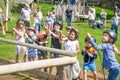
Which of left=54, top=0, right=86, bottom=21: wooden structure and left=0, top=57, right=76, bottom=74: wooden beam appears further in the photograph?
left=54, top=0, right=86, bottom=21: wooden structure

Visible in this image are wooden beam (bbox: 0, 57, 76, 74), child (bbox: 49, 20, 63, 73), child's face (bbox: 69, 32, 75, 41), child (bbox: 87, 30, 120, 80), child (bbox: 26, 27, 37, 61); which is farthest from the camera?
child (bbox: 26, 27, 37, 61)

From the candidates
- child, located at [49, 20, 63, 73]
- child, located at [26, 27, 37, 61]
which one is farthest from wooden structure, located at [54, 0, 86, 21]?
child, located at [49, 20, 63, 73]

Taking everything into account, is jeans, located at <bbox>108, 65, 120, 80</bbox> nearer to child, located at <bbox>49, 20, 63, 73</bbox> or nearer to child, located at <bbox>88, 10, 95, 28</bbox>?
child, located at <bbox>49, 20, 63, 73</bbox>

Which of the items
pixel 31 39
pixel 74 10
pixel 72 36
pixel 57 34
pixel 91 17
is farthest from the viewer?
pixel 74 10

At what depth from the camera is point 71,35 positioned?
7.18 meters

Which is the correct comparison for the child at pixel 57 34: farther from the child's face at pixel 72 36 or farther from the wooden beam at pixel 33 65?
the wooden beam at pixel 33 65

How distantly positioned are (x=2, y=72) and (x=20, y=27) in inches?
255

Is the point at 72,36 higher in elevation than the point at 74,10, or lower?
higher

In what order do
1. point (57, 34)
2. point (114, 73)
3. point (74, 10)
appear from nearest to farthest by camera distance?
1. point (114, 73)
2. point (57, 34)
3. point (74, 10)

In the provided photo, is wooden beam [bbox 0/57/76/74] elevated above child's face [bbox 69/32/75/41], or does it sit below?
above

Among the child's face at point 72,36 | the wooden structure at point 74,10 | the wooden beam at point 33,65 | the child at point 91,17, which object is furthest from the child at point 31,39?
the wooden structure at point 74,10

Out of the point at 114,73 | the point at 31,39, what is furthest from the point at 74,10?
the point at 114,73

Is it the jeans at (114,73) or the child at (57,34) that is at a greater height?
the child at (57,34)

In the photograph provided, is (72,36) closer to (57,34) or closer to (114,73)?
(57,34)
